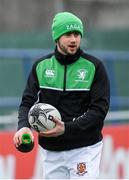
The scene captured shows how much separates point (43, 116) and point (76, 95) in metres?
0.41

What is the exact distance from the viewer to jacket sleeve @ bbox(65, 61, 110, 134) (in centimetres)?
782

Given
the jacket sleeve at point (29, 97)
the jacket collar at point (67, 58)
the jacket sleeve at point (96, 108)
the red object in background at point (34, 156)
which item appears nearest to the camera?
the jacket sleeve at point (96, 108)

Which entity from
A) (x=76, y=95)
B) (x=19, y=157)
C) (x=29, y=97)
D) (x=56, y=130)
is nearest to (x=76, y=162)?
(x=56, y=130)

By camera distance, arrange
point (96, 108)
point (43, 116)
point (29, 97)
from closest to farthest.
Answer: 1. point (43, 116)
2. point (96, 108)
3. point (29, 97)

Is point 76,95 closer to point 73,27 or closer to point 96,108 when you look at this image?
point 96,108

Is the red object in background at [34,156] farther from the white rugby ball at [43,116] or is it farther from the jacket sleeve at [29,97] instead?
the white rugby ball at [43,116]

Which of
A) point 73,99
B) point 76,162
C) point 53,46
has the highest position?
point 53,46

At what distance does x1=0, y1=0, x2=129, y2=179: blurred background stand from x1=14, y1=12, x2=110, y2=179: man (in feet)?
11.2

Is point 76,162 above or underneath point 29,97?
underneath

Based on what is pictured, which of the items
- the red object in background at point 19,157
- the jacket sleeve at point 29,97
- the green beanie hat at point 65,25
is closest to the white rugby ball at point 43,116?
the jacket sleeve at point 29,97

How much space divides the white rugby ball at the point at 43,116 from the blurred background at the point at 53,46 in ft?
12.1

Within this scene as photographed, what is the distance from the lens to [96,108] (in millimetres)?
7883

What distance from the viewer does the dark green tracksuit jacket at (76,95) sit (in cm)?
789

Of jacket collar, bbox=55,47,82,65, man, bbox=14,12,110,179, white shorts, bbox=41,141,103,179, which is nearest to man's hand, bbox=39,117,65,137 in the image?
man, bbox=14,12,110,179
